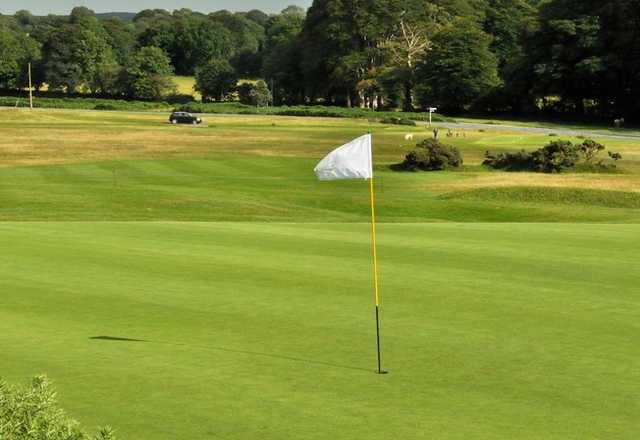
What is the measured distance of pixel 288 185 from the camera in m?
46.6

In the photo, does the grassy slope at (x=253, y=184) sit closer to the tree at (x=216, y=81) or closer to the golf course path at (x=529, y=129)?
the golf course path at (x=529, y=129)

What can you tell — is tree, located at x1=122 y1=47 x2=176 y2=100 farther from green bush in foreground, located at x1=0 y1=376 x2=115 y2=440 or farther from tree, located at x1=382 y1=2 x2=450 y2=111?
green bush in foreground, located at x1=0 y1=376 x2=115 y2=440

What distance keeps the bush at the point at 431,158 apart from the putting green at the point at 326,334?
30254 millimetres

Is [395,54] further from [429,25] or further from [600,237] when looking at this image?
[600,237]

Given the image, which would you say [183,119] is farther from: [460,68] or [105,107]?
[105,107]

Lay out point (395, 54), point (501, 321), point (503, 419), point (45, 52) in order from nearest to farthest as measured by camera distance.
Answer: point (503, 419)
point (501, 321)
point (395, 54)
point (45, 52)

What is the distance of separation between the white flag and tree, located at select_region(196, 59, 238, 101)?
490 ft

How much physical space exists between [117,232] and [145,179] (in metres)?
24.8

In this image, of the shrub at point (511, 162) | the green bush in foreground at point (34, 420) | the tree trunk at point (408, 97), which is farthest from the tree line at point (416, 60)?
the green bush in foreground at point (34, 420)

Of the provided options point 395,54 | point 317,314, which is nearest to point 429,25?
point 395,54

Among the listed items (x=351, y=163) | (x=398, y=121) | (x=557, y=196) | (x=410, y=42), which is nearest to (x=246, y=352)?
(x=351, y=163)

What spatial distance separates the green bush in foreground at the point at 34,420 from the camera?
22.2ft

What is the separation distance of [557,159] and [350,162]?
41.1 metres

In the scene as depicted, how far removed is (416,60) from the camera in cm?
12912
